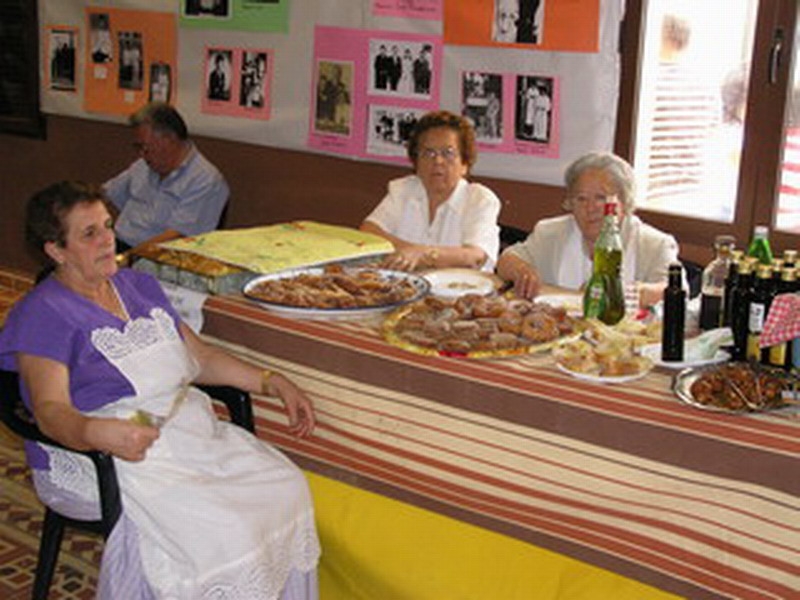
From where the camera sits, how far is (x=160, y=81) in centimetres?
473

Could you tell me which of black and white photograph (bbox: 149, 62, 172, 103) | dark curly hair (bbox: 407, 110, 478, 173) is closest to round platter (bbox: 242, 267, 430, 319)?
dark curly hair (bbox: 407, 110, 478, 173)

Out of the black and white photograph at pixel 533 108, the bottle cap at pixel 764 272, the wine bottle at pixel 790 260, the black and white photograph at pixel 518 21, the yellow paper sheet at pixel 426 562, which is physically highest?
the black and white photograph at pixel 518 21

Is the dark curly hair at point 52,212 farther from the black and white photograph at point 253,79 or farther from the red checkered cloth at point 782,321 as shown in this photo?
the black and white photograph at point 253,79

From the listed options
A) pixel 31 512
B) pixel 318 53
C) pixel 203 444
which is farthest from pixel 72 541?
pixel 318 53

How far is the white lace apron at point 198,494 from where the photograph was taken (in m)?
1.86

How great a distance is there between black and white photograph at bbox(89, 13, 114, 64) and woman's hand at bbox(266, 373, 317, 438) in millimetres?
3412

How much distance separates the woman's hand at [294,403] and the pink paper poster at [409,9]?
197 cm

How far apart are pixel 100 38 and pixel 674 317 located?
4056 millimetres

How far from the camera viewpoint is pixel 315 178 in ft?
13.8

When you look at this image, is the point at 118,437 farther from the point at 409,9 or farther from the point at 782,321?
the point at 409,9

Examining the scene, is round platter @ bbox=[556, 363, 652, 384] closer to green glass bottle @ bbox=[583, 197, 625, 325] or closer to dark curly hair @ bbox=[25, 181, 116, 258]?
green glass bottle @ bbox=[583, 197, 625, 325]

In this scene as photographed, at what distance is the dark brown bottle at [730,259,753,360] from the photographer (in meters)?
1.81

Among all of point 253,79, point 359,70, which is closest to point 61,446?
point 359,70

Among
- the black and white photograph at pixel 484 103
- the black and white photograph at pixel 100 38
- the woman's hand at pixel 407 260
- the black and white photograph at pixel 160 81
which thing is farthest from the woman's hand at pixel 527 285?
the black and white photograph at pixel 100 38
